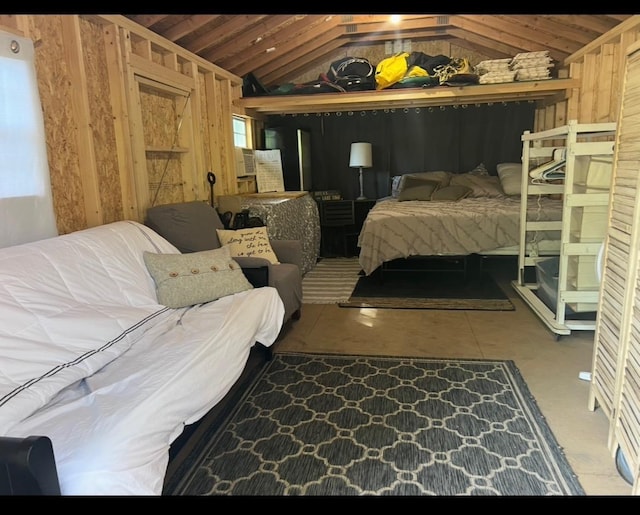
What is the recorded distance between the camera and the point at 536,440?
2.07m

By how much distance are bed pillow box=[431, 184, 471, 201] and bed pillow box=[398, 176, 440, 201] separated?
0.09 metres

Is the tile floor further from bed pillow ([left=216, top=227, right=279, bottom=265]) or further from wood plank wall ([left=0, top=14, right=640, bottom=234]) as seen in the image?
wood plank wall ([left=0, top=14, right=640, bottom=234])

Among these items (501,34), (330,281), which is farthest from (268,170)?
(501,34)

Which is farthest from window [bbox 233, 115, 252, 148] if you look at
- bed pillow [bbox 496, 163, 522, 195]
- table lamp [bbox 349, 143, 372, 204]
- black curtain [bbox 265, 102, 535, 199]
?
bed pillow [bbox 496, 163, 522, 195]

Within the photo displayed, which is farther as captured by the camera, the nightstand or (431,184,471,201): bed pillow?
the nightstand

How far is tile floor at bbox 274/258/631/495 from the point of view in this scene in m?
2.02

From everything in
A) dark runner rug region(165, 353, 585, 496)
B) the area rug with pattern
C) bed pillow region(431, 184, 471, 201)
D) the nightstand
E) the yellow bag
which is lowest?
dark runner rug region(165, 353, 585, 496)

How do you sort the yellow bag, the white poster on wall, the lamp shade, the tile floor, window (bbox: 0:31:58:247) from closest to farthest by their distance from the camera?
1. the tile floor
2. window (bbox: 0:31:58:247)
3. the yellow bag
4. the white poster on wall
5. the lamp shade

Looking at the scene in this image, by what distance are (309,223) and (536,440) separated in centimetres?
384

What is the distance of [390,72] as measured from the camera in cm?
532

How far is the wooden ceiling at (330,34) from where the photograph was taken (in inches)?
162

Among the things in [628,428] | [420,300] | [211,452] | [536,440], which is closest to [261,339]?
[211,452]

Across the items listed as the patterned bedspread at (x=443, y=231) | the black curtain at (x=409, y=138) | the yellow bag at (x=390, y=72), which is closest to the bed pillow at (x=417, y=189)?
the black curtain at (x=409, y=138)
